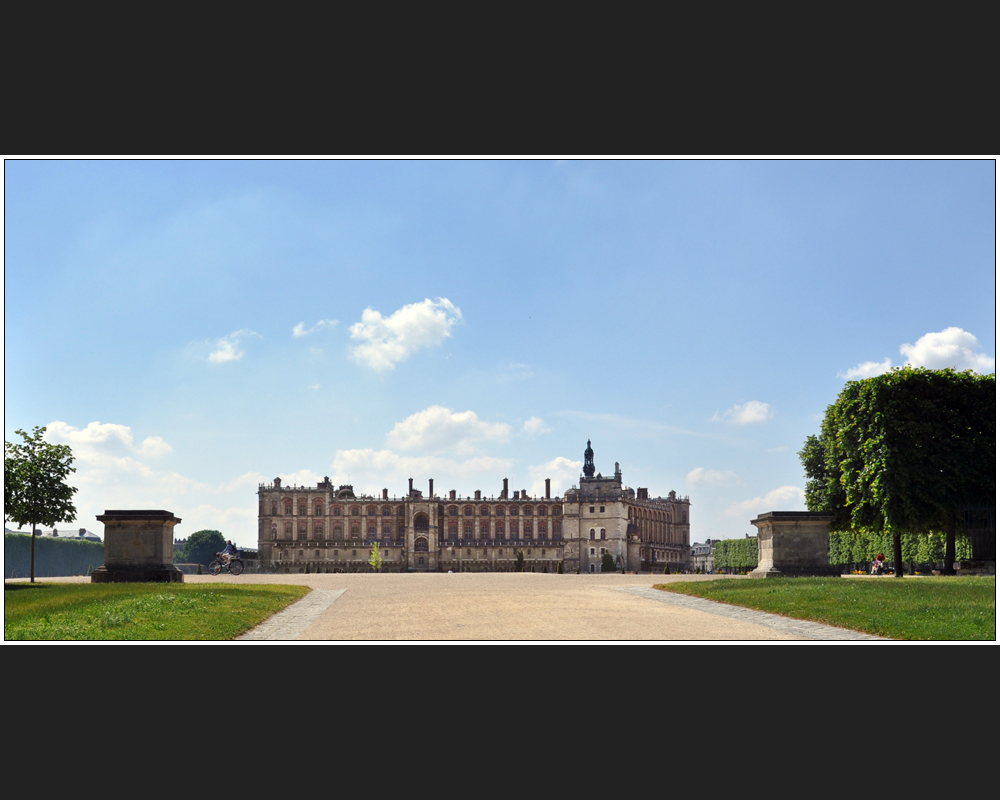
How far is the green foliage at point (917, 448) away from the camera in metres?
30.8

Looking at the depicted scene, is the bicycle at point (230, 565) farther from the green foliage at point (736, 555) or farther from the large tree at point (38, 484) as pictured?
the green foliage at point (736, 555)

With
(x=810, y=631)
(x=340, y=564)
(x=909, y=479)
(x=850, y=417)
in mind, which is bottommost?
(x=340, y=564)

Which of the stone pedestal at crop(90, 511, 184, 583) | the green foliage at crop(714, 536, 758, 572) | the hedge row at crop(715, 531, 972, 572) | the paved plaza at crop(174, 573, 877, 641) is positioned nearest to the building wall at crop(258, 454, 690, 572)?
the green foliage at crop(714, 536, 758, 572)

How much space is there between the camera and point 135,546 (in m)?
26.0

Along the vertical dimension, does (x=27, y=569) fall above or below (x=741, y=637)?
below

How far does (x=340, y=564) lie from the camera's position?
118 metres

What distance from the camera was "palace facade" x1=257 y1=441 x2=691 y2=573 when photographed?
12150cm

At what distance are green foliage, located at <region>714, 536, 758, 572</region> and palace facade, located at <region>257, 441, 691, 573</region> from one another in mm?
29090

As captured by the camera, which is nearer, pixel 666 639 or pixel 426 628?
pixel 666 639

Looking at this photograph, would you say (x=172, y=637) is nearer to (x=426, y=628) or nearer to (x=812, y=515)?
(x=426, y=628)

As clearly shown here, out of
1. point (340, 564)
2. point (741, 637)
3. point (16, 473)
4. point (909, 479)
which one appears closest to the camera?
point (741, 637)

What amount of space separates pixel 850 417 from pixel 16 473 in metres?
29.0

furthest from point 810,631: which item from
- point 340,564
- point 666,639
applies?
point 340,564

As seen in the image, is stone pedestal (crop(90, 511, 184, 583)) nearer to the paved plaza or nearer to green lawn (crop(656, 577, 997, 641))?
the paved plaza
